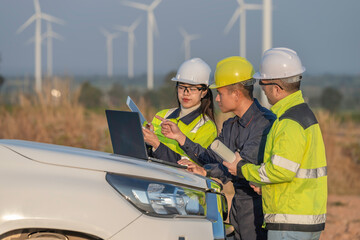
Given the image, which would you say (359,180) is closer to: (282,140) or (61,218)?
(282,140)

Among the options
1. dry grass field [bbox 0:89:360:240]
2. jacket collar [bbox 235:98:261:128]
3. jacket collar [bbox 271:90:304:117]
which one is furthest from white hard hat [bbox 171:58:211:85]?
dry grass field [bbox 0:89:360:240]

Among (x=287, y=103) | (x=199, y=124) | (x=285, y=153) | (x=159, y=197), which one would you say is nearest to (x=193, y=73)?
(x=199, y=124)

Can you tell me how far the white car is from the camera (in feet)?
11.0

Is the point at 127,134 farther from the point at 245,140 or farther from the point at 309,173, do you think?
the point at 309,173

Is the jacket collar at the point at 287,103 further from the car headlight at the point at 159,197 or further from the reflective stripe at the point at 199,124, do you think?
the reflective stripe at the point at 199,124

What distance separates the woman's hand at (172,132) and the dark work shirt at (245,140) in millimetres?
45

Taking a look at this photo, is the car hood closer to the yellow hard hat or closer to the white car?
the white car

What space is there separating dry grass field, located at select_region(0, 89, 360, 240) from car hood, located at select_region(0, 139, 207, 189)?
8491 mm

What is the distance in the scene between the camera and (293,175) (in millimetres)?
3924

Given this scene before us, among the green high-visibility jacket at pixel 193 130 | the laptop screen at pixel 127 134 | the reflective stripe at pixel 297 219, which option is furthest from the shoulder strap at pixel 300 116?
the green high-visibility jacket at pixel 193 130

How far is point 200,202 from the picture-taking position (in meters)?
3.83

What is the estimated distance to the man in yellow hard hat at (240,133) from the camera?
4.68 meters

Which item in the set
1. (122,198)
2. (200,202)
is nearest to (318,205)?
(200,202)

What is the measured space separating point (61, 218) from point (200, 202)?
867 millimetres
